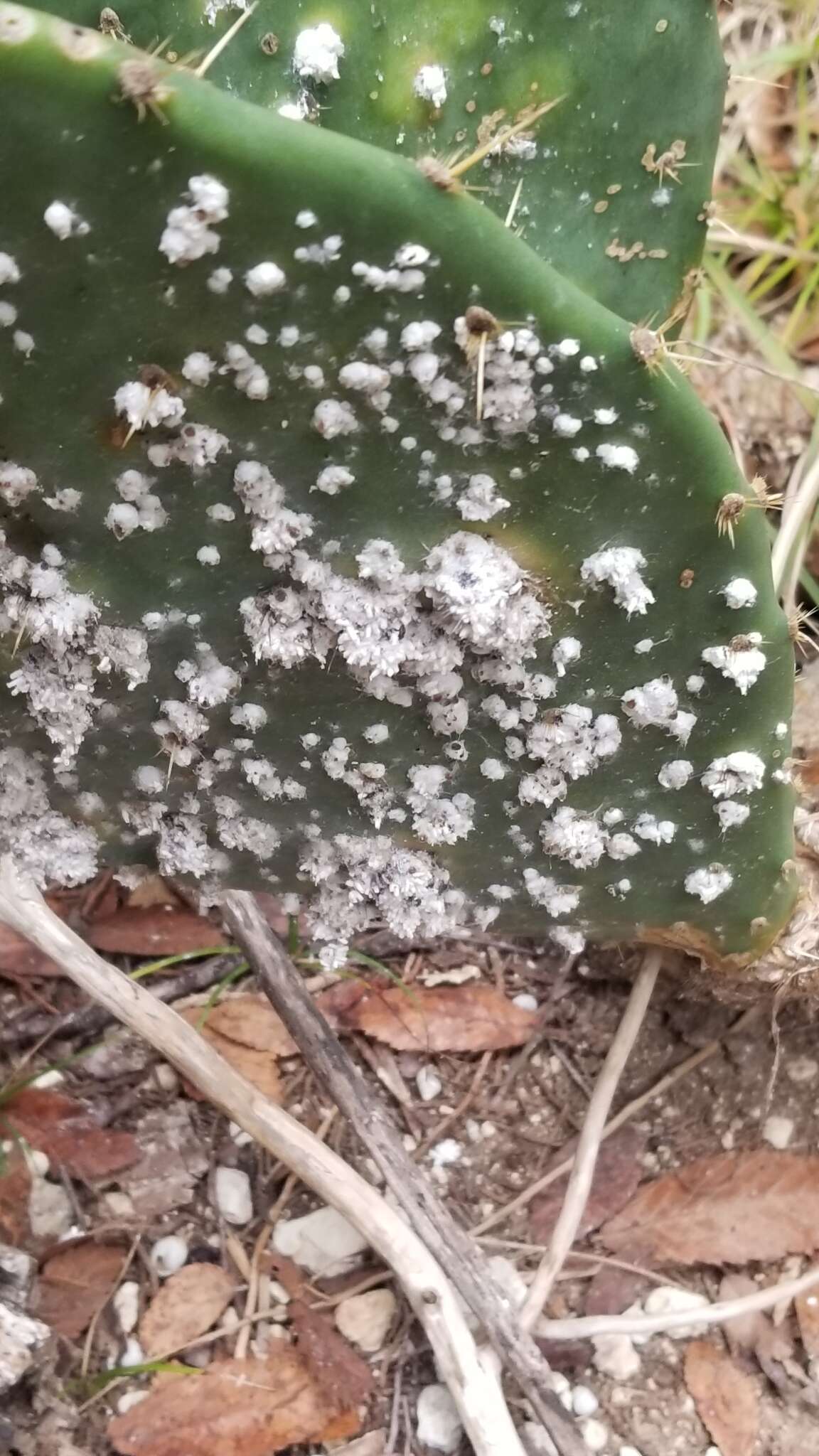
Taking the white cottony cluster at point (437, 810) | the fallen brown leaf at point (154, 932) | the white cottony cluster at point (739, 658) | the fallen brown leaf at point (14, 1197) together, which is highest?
the white cottony cluster at point (739, 658)

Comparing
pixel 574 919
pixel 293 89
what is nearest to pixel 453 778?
pixel 574 919

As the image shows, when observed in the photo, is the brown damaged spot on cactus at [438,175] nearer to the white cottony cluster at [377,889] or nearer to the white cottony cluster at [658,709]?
the white cottony cluster at [658,709]

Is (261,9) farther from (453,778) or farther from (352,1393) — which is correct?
(352,1393)

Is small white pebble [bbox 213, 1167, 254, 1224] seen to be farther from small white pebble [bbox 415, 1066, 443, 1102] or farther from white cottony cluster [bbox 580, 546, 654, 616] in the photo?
white cottony cluster [bbox 580, 546, 654, 616]

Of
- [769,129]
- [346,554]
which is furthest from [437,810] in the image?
[769,129]

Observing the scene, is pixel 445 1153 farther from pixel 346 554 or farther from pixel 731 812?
pixel 346 554

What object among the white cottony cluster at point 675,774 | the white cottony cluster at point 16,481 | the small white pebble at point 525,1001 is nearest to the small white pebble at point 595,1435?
the small white pebble at point 525,1001

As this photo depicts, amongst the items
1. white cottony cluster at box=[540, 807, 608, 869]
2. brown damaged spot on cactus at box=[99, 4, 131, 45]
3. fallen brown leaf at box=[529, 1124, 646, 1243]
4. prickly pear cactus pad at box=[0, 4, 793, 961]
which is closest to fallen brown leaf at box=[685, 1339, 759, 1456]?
fallen brown leaf at box=[529, 1124, 646, 1243]
